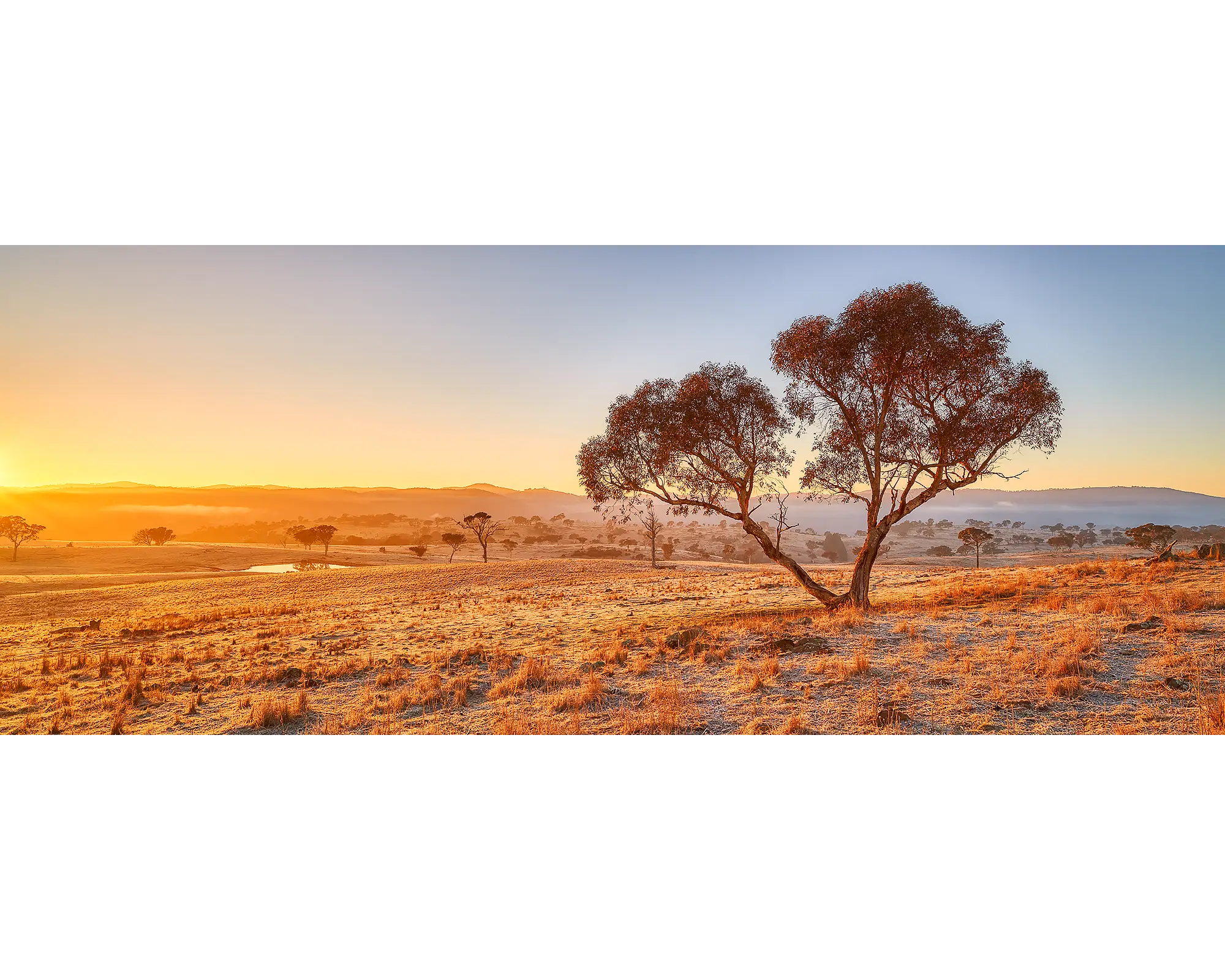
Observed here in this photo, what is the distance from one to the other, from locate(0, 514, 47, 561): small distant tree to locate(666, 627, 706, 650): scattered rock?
14951 millimetres

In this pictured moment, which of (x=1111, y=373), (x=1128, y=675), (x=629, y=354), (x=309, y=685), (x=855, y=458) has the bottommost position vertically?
(x=309, y=685)

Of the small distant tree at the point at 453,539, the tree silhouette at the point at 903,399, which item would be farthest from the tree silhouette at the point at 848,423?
the small distant tree at the point at 453,539

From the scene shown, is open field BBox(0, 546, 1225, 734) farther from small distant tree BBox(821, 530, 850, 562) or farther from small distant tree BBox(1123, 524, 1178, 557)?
small distant tree BBox(821, 530, 850, 562)

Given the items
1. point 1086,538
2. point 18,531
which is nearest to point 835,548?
point 1086,538

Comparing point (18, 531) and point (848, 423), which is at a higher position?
point (848, 423)

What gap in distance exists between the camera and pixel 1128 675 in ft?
22.5

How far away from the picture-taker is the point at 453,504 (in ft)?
94.5

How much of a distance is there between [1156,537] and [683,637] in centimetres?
2057

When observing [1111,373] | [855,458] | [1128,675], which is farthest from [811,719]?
[1111,373]

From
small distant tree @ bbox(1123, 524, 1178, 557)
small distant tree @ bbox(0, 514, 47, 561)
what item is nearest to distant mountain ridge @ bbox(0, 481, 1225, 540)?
small distant tree @ bbox(0, 514, 47, 561)

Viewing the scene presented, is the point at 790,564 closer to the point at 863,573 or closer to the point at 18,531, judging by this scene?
the point at 863,573

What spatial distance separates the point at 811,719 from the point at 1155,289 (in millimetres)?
10349
